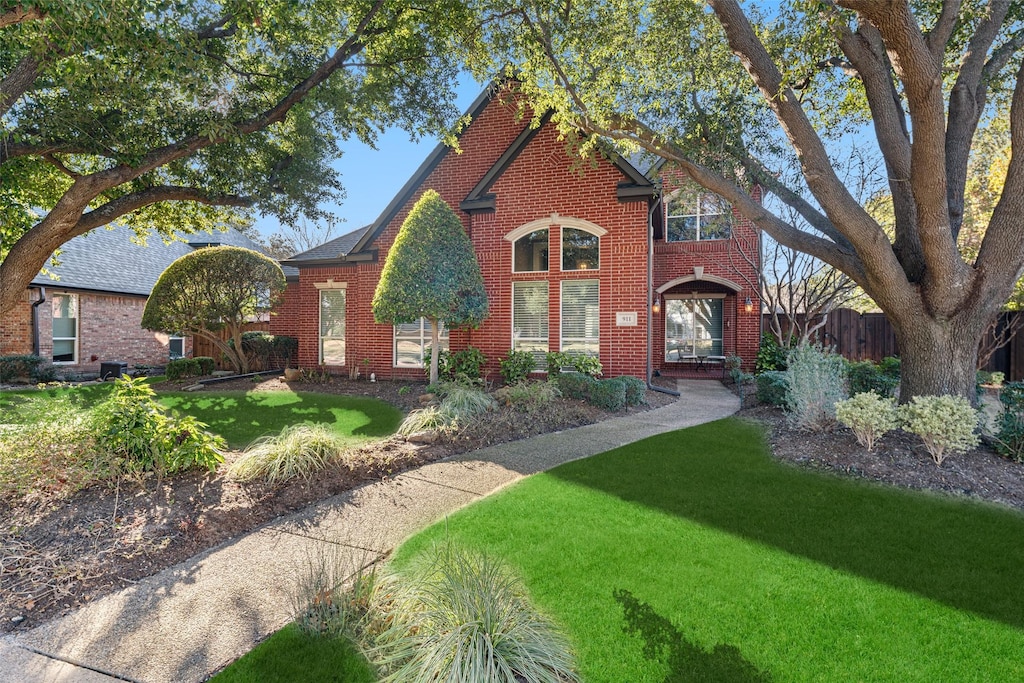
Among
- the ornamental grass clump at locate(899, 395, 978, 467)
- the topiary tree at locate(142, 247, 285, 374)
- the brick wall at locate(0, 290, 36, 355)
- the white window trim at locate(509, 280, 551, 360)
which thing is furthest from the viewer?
the brick wall at locate(0, 290, 36, 355)

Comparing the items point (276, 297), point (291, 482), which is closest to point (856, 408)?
point (291, 482)

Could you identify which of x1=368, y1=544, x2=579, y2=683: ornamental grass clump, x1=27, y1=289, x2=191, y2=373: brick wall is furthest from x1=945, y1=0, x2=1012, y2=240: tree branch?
x1=27, y1=289, x2=191, y2=373: brick wall

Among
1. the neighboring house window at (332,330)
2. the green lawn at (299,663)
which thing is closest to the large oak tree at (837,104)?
the green lawn at (299,663)

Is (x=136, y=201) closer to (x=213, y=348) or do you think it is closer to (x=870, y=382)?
(x=213, y=348)

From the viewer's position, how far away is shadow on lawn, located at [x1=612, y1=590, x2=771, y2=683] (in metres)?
2.37

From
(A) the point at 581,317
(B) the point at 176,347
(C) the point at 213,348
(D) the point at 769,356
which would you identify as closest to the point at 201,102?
(A) the point at 581,317

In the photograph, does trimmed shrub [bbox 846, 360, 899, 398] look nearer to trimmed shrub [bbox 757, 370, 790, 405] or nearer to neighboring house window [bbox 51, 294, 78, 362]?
trimmed shrub [bbox 757, 370, 790, 405]

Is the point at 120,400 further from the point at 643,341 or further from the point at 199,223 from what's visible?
the point at 199,223

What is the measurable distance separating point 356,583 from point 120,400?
3766 millimetres

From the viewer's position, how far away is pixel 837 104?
9656 mm

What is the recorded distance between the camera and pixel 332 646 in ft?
8.36

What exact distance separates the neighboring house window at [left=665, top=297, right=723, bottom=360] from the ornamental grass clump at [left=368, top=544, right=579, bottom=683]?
595 inches

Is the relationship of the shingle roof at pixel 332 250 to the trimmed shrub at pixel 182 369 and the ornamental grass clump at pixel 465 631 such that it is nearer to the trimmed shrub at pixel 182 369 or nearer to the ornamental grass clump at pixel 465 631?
the trimmed shrub at pixel 182 369

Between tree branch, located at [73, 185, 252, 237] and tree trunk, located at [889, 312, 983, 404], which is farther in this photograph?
tree branch, located at [73, 185, 252, 237]
